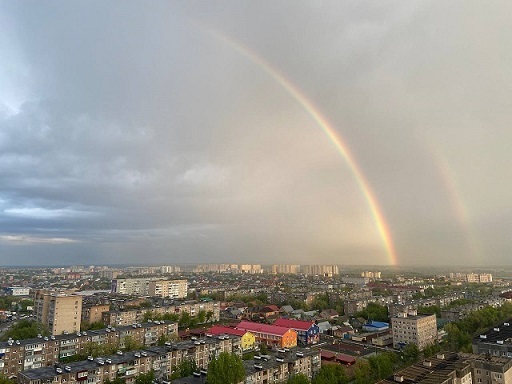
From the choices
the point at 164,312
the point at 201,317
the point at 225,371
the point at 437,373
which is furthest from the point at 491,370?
the point at 164,312

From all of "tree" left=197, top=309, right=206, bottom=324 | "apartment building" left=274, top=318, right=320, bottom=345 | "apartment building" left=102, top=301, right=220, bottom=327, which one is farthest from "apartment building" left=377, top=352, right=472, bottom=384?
"apartment building" left=102, top=301, right=220, bottom=327

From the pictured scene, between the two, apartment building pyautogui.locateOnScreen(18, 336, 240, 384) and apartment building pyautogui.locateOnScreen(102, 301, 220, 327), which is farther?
apartment building pyautogui.locateOnScreen(102, 301, 220, 327)

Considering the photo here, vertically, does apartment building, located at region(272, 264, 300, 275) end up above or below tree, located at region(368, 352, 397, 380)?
below

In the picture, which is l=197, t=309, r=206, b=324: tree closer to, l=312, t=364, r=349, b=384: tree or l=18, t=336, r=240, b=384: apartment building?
l=18, t=336, r=240, b=384: apartment building

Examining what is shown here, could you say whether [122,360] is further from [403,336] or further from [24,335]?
[403,336]

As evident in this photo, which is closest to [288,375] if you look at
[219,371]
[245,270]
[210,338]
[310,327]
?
[219,371]

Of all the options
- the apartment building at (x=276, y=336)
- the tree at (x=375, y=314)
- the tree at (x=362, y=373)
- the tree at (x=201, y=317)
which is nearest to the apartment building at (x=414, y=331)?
the apartment building at (x=276, y=336)
